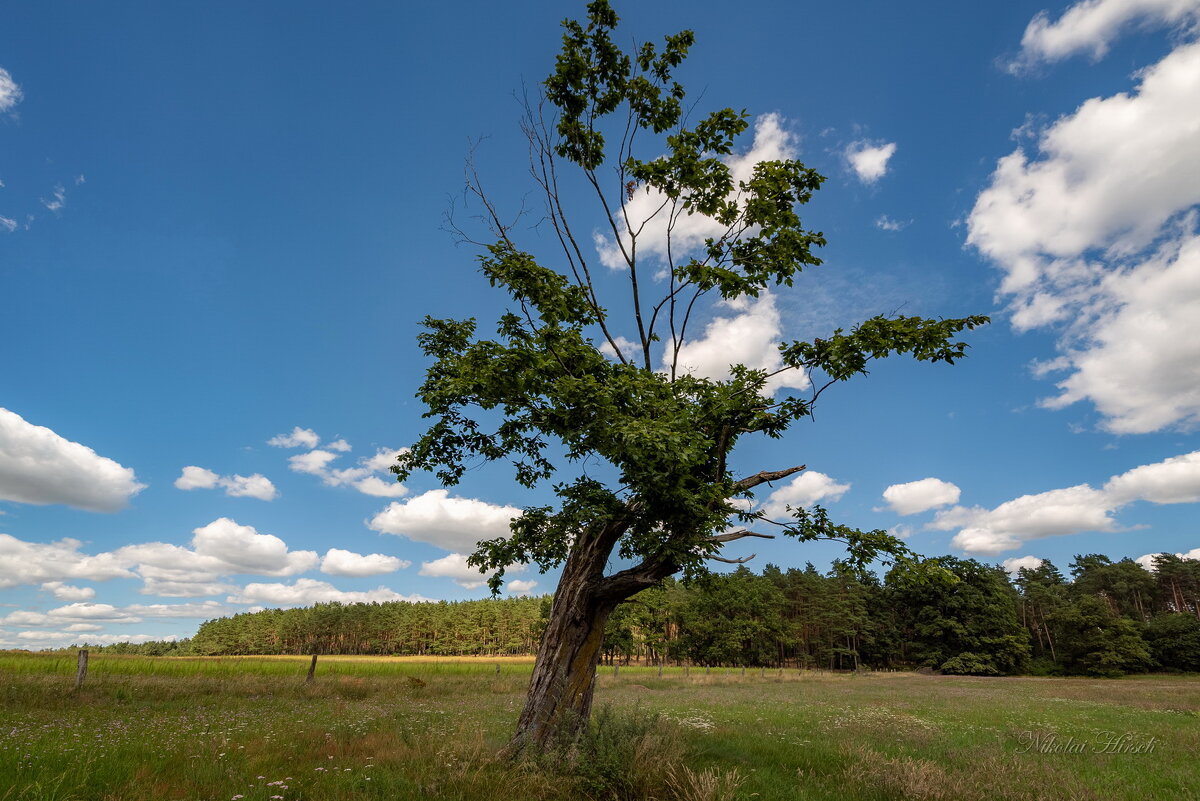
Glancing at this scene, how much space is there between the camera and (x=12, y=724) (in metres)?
11.9

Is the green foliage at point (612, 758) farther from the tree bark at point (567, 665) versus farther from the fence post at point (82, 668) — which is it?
the fence post at point (82, 668)

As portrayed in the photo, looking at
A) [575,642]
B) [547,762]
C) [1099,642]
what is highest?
[575,642]

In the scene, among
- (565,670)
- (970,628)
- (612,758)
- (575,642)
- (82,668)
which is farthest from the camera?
(970,628)

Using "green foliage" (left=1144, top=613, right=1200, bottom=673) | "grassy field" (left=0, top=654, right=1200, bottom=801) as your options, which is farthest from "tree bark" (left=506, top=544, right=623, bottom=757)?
"green foliage" (left=1144, top=613, right=1200, bottom=673)

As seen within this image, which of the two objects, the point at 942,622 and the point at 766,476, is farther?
the point at 942,622

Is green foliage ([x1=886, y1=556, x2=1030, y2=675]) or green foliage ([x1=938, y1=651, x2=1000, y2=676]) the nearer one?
green foliage ([x1=938, y1=651, x2=1000, y2=676])

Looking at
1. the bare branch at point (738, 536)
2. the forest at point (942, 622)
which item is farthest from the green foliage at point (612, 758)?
the forest at point (942, 622)

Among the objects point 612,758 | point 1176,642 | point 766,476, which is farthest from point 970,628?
point 612,758

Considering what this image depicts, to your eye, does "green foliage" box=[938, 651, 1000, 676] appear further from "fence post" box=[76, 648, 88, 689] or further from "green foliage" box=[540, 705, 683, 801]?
"fence post" box=[76, 648, 88, 689]

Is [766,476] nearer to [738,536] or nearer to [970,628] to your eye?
[738,536]

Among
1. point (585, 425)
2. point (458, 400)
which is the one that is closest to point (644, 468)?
point (585, 425)

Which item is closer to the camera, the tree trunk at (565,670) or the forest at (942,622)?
the tree trunk at (565,670)

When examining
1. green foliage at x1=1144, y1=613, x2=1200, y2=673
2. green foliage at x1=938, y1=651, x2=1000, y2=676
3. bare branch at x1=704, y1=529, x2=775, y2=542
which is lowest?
green foliage at x1=938, y1=651, x2=1000, y2=676

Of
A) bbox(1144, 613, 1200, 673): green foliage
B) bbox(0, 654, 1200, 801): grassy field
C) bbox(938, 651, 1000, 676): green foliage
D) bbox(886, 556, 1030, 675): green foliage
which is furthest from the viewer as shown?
bbox(886, 556, 1030, 675): green foliage
